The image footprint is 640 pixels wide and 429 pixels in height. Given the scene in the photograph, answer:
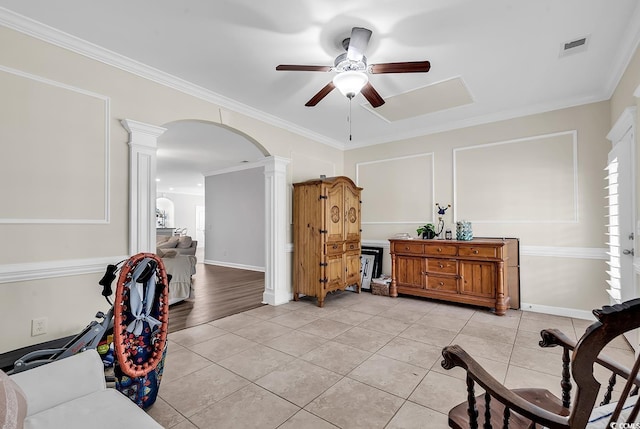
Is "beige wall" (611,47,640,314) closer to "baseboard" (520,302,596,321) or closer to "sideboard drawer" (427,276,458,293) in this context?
"baseboard" (520,302,596,321)

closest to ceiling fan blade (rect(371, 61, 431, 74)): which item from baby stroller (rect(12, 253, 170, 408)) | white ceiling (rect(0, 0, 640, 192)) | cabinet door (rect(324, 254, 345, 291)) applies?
white ceiling (rect(0, 0, 640, 192))

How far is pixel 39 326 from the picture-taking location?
2.26m

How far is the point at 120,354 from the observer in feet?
5.59

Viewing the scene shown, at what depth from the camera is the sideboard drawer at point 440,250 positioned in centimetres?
406

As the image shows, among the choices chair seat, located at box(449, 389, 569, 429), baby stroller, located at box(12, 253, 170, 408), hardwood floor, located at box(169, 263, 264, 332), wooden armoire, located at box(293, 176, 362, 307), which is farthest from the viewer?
wooden armoire, located at box(293, 176, 362, 307)

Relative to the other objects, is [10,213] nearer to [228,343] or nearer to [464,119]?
[228,343]

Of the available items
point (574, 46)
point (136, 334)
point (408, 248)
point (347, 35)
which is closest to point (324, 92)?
point (347, 35)

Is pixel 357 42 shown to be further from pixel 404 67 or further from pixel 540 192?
pixel 540 192

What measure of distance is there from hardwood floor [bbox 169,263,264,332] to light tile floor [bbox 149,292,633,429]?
0.32m

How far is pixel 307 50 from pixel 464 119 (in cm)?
284

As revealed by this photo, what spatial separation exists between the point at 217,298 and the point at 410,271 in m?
3.07

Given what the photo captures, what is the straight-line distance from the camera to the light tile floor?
6.05ft

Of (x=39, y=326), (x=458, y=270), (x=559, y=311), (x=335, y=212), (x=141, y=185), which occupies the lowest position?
(x=559, y=311)

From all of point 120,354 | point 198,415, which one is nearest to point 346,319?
point 198,415
